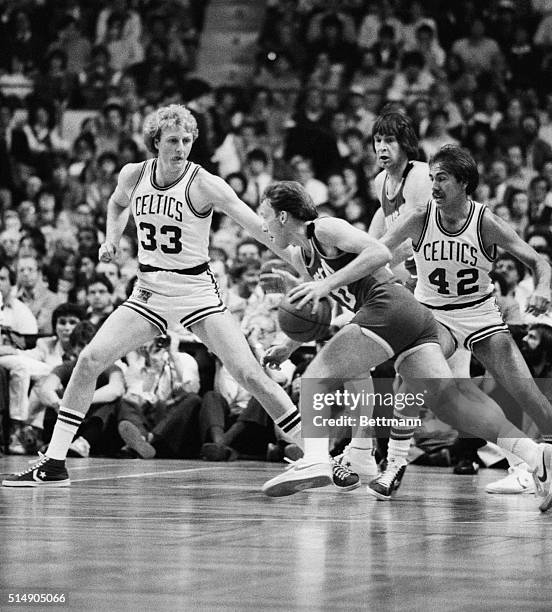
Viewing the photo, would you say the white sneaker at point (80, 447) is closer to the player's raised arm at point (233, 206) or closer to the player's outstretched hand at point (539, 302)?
the player's raised arm at point (233, 206)

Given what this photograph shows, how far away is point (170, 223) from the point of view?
7688 mm

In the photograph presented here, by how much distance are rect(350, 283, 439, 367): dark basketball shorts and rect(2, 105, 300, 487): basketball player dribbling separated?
731 mm

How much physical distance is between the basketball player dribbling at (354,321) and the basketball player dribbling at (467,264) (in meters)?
0.34

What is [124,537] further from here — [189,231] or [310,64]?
[310,64]

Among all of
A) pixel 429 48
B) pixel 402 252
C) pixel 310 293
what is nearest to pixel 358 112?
pixel 429 48

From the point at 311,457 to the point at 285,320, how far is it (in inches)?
29.4

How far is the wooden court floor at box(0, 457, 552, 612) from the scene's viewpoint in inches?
162

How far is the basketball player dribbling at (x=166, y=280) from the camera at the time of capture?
→ 24.6ft

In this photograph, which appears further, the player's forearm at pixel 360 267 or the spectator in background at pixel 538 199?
the spectator in background at pixel 538 199

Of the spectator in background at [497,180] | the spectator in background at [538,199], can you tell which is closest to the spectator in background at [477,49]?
the spectator in background at [497,180]

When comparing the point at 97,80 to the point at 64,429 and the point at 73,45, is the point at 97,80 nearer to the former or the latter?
the point at 73,45

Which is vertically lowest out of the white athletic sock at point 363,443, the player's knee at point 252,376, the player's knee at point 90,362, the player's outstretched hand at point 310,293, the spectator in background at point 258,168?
the white athletic sock at point 363,443

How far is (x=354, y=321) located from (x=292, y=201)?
71 centimetres

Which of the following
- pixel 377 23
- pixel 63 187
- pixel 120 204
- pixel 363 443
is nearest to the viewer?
pixel 120 204
